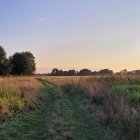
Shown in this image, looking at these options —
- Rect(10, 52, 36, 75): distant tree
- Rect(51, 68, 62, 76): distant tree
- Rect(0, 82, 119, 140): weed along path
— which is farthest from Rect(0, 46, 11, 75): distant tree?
Rect(51, 68, 62, 76): distant tree

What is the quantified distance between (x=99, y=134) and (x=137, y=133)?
5.40 feet

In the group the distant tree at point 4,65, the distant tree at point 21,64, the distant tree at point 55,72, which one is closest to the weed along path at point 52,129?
the distant tree at point 4,65

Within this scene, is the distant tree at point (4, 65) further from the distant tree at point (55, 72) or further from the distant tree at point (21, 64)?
the distant tree at point (55, 72)

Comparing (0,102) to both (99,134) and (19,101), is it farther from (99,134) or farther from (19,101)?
(99,134)

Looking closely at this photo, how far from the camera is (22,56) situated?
88.7 metres

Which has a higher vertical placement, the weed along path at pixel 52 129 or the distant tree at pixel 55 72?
the distant tree at pixel 55 72

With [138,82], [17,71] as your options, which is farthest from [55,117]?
[17,71]

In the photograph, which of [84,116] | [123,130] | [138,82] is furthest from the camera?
[138,82]

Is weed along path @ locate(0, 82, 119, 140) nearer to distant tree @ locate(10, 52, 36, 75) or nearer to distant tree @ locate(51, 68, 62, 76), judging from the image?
distant tree @ locate(10, 52, 36, 75)

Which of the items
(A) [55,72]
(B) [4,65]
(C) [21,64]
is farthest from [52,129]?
(A) [55,72]

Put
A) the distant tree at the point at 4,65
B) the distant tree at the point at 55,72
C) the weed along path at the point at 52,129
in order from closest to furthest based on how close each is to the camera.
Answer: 1. the weed along path at the point at 52,129
2. the distant tree at the point at 4,65
3. the distant tree at the point at 55,72

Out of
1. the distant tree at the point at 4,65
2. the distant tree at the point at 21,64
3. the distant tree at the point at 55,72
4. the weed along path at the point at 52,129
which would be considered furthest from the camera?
the distant tree at the point at 55,72

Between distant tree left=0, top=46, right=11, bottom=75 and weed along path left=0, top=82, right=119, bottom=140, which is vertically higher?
distant tree left=0, top=46, right=11, bottom=75

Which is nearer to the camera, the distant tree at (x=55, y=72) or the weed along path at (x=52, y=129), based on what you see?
the weed along path at (x=52, y=129)
